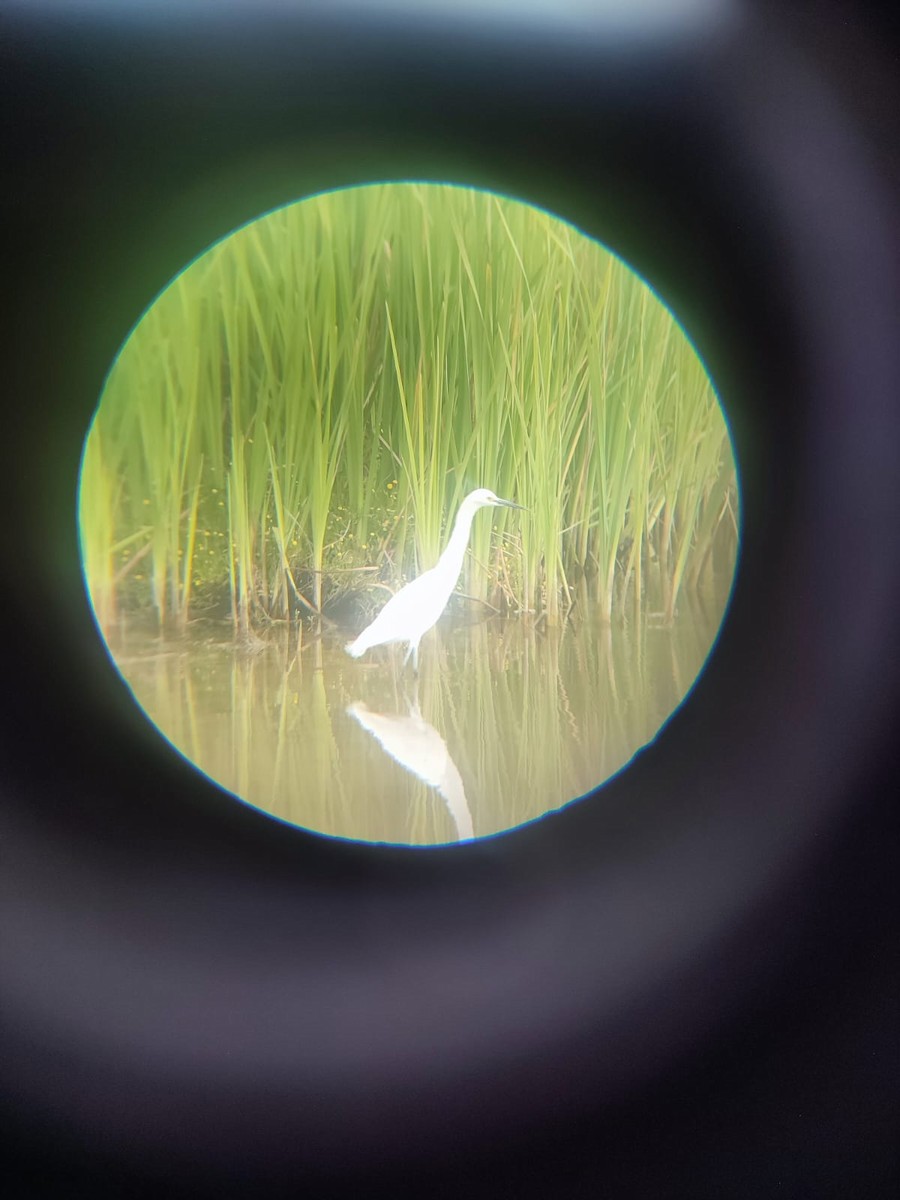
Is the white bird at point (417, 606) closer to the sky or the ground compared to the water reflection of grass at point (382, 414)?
closer to the ground

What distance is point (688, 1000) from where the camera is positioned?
1.69ft

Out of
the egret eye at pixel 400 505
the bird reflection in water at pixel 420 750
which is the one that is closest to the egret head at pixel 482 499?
the egret eye at pixel 400 505

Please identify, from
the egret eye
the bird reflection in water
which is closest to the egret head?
the egret eye

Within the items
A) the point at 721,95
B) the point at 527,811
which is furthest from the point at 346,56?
the point at 527,811

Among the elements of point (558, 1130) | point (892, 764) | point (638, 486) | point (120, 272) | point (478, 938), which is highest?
point (120, 272)

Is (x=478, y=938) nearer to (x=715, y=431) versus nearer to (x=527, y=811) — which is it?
(x=527, y=811)

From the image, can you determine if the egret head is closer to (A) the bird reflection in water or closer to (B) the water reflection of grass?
(B) the water reflection of grass

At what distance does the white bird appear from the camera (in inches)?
20.0

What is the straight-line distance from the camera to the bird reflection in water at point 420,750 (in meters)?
0.53

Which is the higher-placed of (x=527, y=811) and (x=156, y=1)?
(x=156, y=1)

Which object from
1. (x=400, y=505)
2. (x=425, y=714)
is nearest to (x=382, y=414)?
(x=400, y=505)

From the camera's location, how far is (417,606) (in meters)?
0.51

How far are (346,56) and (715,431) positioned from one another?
13.4 inches

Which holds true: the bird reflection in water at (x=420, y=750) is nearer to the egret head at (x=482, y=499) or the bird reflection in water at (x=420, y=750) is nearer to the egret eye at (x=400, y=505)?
the egret eye at (x=400, y=505)
